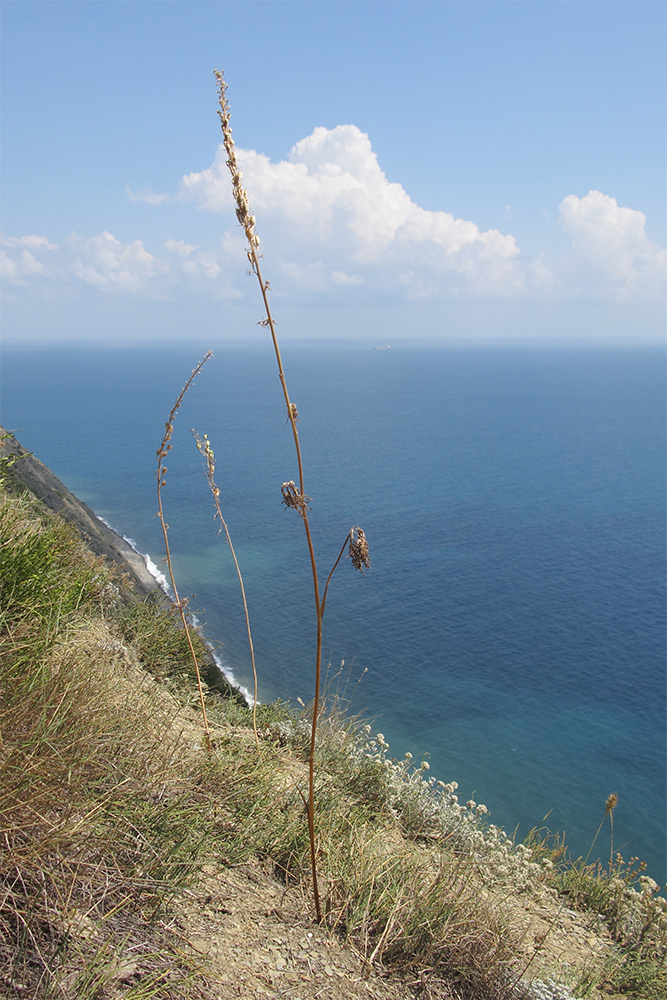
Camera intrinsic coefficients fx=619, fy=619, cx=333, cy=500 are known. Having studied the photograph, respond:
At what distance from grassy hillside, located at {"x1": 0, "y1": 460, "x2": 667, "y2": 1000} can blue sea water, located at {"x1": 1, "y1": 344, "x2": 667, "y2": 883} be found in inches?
805

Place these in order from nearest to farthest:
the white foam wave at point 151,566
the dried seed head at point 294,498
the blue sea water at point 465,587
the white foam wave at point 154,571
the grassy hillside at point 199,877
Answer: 1. the dried seed head at point 294,498
2. the grassy hillside at point 199,877
3. the blue sea water at point 465,587
4. the white foam wave at point 151,566
5. the white foam wave at point 154,571

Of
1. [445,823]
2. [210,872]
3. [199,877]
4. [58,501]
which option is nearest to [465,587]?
[58,501]

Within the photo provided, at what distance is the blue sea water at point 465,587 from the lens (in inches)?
1146

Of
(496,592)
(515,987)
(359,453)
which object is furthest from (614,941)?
(359,453)

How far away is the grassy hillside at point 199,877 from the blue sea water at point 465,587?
20.4m

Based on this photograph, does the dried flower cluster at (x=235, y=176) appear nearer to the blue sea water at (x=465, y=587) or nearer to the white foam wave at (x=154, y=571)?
the blue sea water at (x=465, y=587)

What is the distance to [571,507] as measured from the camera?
65625 mm

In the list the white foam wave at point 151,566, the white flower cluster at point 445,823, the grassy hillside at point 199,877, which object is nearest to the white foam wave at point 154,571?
the white foam wave at point 151,566

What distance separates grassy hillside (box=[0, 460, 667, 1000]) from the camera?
2.94 metres

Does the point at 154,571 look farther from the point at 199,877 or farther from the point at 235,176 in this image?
the point at 235,176

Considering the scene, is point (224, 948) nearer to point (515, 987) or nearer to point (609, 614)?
point (515, 987)

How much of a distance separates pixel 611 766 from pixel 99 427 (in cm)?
9734

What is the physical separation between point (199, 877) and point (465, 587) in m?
42.8

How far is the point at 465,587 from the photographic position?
45.0 metres
